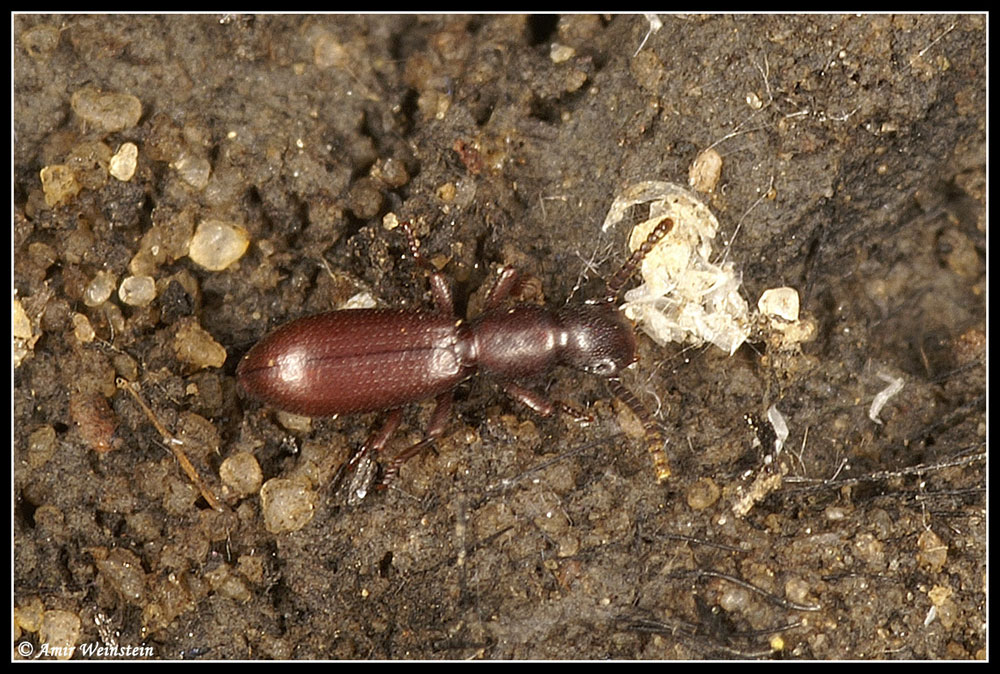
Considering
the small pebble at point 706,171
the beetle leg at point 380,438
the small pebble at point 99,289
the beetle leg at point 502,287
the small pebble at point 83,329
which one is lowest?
the beetle leg at point 380,438

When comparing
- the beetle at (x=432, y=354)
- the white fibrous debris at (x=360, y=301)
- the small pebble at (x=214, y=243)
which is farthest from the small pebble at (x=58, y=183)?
the white fibrous debris at (x=360, y=301)

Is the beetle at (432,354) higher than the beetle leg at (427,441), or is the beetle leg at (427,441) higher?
the beetle at (432,354)

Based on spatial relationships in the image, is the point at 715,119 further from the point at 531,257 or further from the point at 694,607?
the point at 694,607

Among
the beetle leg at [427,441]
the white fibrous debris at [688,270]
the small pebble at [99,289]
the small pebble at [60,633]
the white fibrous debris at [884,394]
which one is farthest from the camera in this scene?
the white fibrous debris at [884,394]

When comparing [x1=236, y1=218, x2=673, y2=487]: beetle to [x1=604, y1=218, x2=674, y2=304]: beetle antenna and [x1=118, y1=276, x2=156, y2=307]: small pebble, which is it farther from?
[x1=118, y1=276, x2=156, y2=307]: small pebble

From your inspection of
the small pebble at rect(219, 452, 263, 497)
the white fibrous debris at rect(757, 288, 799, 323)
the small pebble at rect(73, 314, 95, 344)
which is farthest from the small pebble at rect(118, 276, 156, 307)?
the white fibrous debris at rect(757, 288, 799, 323)

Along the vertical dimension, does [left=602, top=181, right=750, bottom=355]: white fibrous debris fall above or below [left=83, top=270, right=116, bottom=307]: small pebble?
above

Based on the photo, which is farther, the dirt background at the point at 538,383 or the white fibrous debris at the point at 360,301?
the white fibrous debris at the point at 360,301

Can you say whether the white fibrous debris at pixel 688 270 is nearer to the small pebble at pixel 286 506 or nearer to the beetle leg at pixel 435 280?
the beetle leg at pixel 435 280
